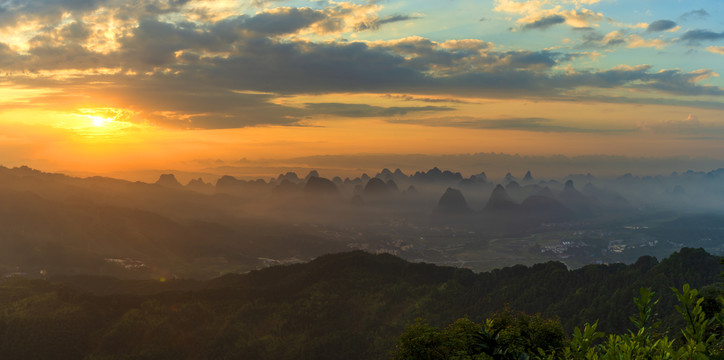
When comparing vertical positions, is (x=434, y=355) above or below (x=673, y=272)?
above

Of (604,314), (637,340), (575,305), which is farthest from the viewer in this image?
(575,305)

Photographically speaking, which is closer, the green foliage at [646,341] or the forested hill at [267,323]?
the green foliage at [646,341]

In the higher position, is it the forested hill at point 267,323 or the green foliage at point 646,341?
the green foliage at point 646,341

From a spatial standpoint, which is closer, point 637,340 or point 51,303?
point 637,340

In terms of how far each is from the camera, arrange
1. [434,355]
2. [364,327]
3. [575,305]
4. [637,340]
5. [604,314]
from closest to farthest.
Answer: [637,340], [434,355], [604,314], [575,305], [364,327]

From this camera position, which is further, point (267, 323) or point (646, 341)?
point (267, 323)

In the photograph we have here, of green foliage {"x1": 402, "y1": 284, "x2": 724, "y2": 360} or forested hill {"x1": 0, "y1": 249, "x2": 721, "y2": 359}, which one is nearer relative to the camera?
green foliage {"x1": 402, "y1": 284, "x2": 724, "y2": 360}

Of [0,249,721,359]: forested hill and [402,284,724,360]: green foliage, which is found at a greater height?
[402,284,724,360]: green foliage

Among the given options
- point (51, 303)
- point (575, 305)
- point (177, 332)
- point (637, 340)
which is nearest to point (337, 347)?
point (177, 332)

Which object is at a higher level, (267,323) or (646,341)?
(646,341)

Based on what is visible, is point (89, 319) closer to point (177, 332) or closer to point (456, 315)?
point (177, 332)

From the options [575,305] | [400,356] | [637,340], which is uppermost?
[637,340]
